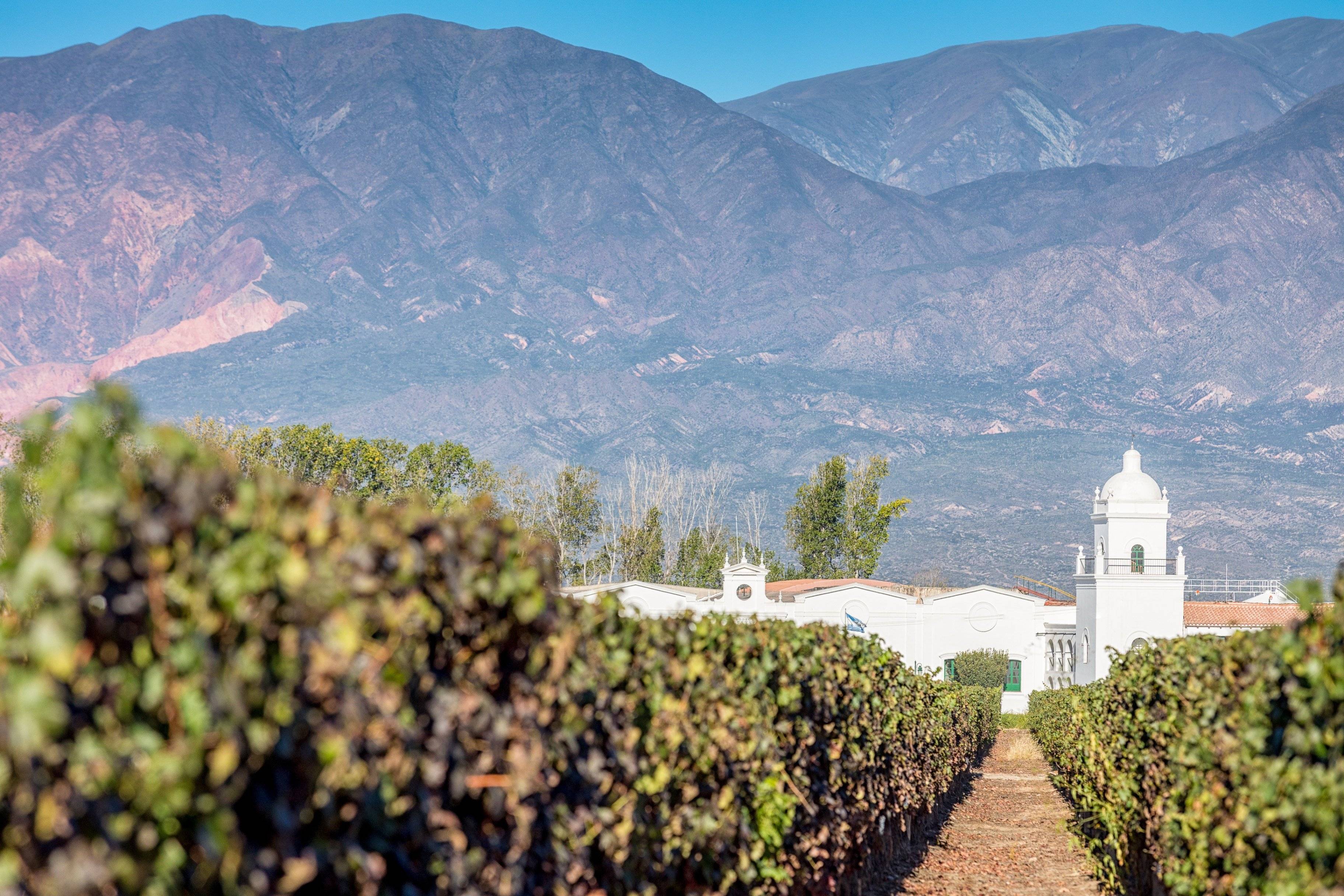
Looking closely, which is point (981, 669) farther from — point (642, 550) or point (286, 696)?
point (286, 696)

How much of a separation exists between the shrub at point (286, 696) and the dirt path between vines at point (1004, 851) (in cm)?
951

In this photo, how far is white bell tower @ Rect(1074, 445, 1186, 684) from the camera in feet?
174

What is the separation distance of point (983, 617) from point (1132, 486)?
17457 millimetres

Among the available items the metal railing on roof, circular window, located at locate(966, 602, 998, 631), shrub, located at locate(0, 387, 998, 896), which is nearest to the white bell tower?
the metal railing on roof

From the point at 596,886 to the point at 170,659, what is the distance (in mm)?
2665

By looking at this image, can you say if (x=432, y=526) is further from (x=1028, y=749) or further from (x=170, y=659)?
(x=1028, y=749)

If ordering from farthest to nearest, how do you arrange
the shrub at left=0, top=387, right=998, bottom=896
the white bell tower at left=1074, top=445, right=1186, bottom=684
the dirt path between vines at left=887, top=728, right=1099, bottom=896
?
the white bell tower at left=1074, top=445, right=1186, bottom=684 < the dirt path between vines at left=887, top=728, right=1099, bottom=896 < the shrub at left=0, top=387, right=998, bottom=896

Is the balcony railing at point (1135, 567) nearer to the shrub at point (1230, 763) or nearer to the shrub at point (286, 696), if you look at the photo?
the shrub at point (1230, 763)

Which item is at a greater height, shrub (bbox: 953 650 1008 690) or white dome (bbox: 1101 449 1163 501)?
white dome (bbox: 1101 449 1163 501)

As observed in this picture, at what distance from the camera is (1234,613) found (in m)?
58.3

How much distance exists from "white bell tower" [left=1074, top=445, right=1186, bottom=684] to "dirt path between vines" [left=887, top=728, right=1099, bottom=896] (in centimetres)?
2430

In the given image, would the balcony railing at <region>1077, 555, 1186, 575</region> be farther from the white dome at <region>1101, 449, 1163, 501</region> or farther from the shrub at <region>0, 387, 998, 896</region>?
the shrub at <region>0, 387, 998, 896</region>

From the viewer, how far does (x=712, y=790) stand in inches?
256

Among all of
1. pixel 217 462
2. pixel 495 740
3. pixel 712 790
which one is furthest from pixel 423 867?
pixel 712 790
